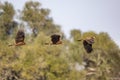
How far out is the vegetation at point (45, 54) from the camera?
36.4m

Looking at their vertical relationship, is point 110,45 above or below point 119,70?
above

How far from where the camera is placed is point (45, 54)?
122 feet

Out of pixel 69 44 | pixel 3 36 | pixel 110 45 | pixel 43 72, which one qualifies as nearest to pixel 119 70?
pixel 110 45

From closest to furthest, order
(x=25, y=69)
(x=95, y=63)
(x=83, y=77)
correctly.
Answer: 1. (x=25, y=69)
2. (x=83, y=77)
3. (x=95, y=63)

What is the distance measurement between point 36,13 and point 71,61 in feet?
44.1

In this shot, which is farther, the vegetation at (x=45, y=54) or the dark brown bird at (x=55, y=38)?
the vegetation at (x=45, y=54)

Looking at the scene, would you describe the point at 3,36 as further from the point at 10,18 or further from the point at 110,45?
the point at 110,45

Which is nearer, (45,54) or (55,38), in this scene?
(55,38)

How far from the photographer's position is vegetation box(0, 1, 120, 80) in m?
36.4

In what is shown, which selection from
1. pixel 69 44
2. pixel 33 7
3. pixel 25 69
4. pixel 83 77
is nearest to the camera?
pixel 25 69

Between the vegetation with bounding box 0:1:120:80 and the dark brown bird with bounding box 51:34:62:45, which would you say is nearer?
the dark brown bird with bounding box 51:34:62:45

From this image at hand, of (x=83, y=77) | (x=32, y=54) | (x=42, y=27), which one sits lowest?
(x=83, y=77)

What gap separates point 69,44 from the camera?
1721 inches

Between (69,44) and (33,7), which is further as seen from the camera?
(33,7)
